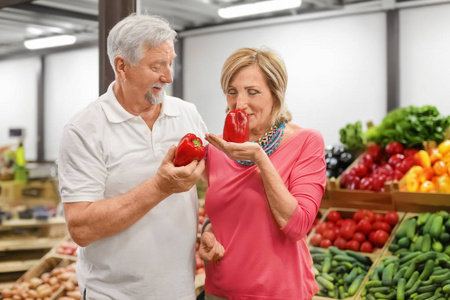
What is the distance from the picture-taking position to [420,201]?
3432mm

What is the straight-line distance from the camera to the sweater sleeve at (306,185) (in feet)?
5.36

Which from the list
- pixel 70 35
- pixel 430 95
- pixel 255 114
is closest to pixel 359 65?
pixel 430 95

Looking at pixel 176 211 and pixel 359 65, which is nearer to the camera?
pixel 176 211

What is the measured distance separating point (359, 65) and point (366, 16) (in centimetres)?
78

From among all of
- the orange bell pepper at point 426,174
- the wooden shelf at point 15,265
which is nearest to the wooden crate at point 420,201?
the orange bell pepper at point 426,174

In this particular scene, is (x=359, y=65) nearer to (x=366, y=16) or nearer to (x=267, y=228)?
(x=366, y=16)

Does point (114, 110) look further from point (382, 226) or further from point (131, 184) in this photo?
point (382, 226)

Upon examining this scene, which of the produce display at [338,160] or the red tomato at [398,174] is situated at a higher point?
the produce display at [338,160]

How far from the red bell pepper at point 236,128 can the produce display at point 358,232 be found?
2.08m

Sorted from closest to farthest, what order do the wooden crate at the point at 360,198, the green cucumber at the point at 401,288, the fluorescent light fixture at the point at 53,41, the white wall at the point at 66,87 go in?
1. the green cucumber at the point at 401,288
2. the wooden crate at the point at 360,198
3. the fluorescent light fixture at the point at 53,41
4. the white wall at the point at 66,87

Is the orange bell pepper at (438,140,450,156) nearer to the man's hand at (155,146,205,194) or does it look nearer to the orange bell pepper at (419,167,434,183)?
the orange bell pepper at (419,167,434,183)

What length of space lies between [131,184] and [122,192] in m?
0.04

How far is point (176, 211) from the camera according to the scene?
1.82 m

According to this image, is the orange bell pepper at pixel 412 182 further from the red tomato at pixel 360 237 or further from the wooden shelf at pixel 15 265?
the wooden shelf at pixel 15 265
